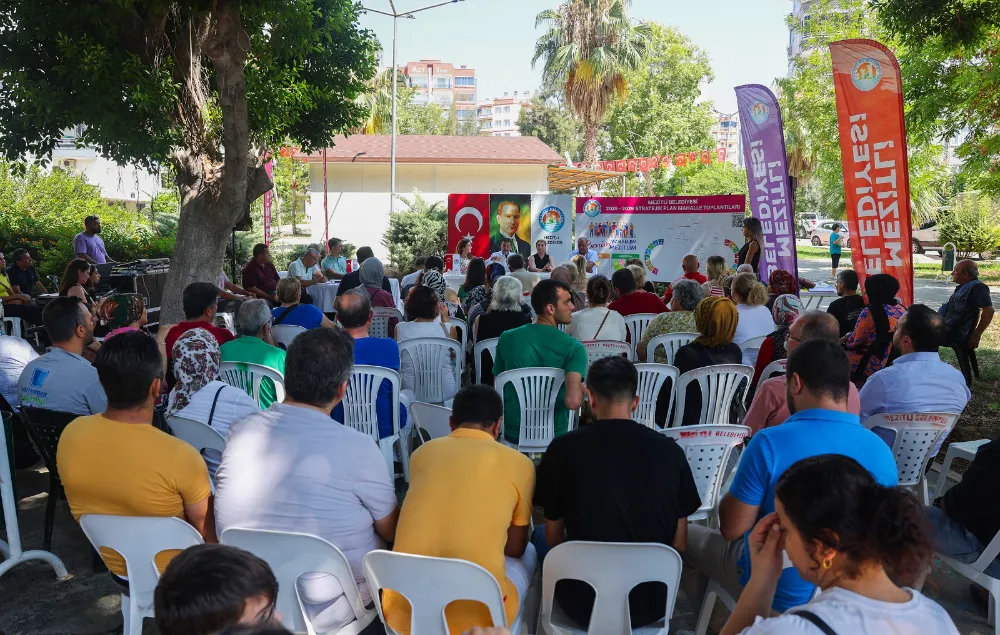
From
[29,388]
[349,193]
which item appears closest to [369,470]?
[29,388]

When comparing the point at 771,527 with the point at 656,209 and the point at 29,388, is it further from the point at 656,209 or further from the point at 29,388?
the point at 656,209

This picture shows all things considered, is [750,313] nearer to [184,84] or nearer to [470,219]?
[184,84]

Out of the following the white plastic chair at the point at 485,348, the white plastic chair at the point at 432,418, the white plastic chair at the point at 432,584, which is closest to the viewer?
the white plastic chair at the point at 432,584

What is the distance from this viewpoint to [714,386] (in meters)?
4.73

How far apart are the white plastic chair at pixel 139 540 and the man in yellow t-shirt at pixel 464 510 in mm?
753

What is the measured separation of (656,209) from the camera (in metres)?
13.7

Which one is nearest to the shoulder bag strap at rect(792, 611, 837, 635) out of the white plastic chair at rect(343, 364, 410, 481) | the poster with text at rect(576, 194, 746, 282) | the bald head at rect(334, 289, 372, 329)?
the white plastic chair at rect(343, 364, 410, 481)

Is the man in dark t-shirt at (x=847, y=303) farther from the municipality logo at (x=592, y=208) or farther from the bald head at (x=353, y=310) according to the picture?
the municipality logo at (x=592, y=208)

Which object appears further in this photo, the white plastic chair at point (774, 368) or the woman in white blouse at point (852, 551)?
the white plastic chair at point (774, 368)

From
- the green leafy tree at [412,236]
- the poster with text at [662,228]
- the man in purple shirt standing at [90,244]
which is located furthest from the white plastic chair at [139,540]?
the green leafy tree at [412,236]

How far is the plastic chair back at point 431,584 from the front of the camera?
2229 mm

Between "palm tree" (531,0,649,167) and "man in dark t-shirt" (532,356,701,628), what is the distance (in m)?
30.5

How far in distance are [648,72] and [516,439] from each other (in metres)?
42.8

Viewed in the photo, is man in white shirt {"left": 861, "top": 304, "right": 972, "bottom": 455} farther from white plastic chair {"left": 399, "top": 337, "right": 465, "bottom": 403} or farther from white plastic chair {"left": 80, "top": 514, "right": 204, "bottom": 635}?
white plastic chair {"left": 80, "top": 514, "right": 204, "bottom": 635}
